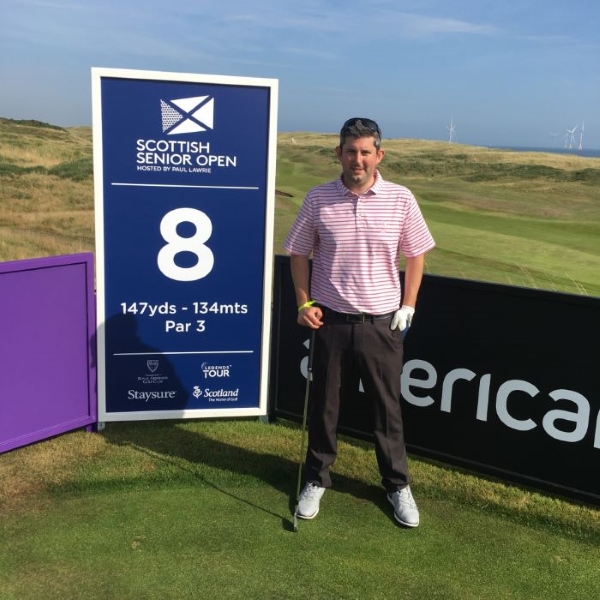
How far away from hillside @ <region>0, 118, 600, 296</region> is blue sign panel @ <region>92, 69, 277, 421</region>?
2.30 ft

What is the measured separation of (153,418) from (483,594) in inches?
102

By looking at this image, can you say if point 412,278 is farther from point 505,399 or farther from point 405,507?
point 405,507

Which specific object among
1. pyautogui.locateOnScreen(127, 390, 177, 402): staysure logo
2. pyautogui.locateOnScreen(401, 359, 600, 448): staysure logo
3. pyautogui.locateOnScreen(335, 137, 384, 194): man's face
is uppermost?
pyautogui.locateOnScreen(335, 137, 384, 194): man's face

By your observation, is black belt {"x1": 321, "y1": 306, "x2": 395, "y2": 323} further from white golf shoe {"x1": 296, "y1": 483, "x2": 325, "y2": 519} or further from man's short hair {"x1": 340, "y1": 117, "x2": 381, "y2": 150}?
white golf shoe {"x1": 296, "y1": 483, "x2": 325, "y2": 519}

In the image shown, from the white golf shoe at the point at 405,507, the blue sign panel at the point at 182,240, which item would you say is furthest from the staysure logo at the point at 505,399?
the blue sign panel at the point at 182,240

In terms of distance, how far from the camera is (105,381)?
460cm

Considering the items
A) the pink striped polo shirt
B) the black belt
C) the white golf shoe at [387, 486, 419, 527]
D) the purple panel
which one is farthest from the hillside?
the white golf shoe at [387, 486, 419, 527]

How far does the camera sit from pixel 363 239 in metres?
3.30

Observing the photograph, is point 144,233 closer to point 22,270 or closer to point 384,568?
point 22,270

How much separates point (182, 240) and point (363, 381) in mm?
1696

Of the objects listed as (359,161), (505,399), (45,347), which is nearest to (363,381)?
(505,399)

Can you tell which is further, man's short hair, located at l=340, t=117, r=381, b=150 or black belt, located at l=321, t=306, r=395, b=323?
black belt, located at l=321, t=306, r=395, b=323

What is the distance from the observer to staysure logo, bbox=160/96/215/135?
4.27 meters

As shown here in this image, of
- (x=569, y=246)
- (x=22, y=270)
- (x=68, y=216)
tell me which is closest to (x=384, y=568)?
(x=22, y=270)
